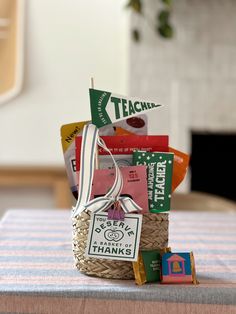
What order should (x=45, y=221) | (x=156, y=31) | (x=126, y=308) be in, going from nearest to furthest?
1. (x=126, y=308)
2. (x=45, y=221)
3. (x=156, y=31)

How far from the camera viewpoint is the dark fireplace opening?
3381mm

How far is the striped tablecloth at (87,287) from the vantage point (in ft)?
3.02

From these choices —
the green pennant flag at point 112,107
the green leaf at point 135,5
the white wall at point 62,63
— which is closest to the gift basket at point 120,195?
the green pennant flag at point 112,107

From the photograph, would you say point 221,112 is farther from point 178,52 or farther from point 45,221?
point 45,221

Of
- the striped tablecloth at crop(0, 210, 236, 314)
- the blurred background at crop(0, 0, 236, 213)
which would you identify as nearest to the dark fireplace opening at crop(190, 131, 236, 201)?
the blurred background at crop(0, 0, 236, 213)

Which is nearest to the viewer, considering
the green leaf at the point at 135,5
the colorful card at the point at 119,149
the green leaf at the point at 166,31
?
the colorful card at the point at 119,149

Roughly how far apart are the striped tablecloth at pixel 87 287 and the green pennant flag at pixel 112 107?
0.87ft

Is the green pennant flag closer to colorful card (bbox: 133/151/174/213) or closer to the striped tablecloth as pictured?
colorful card (bbox: 133/151/174/213)

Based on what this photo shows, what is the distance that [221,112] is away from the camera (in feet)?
10.9

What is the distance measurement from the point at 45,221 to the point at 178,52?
72.2 inches

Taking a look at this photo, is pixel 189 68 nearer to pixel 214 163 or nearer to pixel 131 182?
pixel 214 163

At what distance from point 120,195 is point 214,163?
2477 mm

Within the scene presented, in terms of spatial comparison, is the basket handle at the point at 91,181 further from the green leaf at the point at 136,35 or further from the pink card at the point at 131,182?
the green leaf at the point at 136,35

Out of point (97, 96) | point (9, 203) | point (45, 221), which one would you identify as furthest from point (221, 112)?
point (97, 96)
